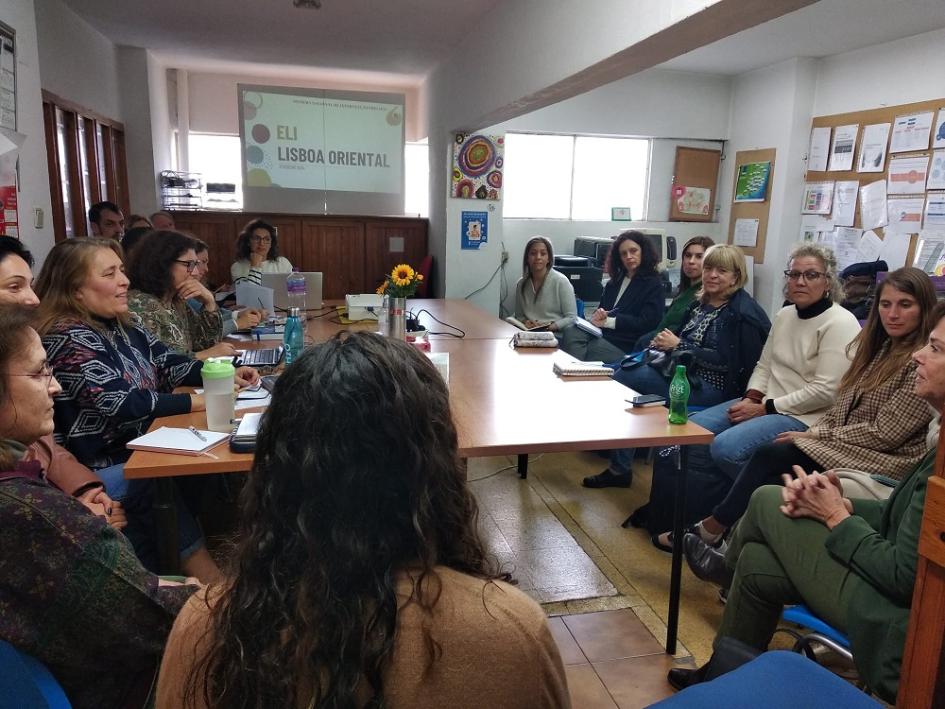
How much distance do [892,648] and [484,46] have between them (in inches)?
173

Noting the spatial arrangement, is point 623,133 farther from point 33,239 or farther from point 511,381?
point 33,239

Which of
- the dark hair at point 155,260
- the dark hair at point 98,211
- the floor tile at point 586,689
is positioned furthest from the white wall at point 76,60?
the floor tile at point 586,689

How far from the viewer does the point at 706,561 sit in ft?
7.07

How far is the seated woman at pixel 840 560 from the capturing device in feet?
4.39

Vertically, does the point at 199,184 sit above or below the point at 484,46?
below

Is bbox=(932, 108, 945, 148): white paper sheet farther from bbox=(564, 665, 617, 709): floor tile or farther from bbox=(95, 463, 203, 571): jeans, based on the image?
bbox=(95, 463, 203, 571): jeans

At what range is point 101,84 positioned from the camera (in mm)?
5363

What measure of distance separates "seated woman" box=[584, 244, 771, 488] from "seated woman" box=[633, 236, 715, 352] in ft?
0.91

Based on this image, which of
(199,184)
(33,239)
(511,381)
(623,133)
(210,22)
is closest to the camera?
(511,381)

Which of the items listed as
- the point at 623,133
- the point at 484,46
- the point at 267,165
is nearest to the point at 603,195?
the point at 623,133

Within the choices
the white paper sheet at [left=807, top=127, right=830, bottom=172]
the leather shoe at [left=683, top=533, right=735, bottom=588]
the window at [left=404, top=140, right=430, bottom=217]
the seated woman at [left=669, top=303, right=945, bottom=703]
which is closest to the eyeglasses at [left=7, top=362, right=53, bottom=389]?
the seated woman at [left=669, top=303, right=945, bottom=703]

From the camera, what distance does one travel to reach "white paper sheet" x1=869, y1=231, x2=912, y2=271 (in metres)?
4.64

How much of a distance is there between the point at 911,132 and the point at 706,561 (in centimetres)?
400

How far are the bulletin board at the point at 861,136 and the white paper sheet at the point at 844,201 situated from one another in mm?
32
